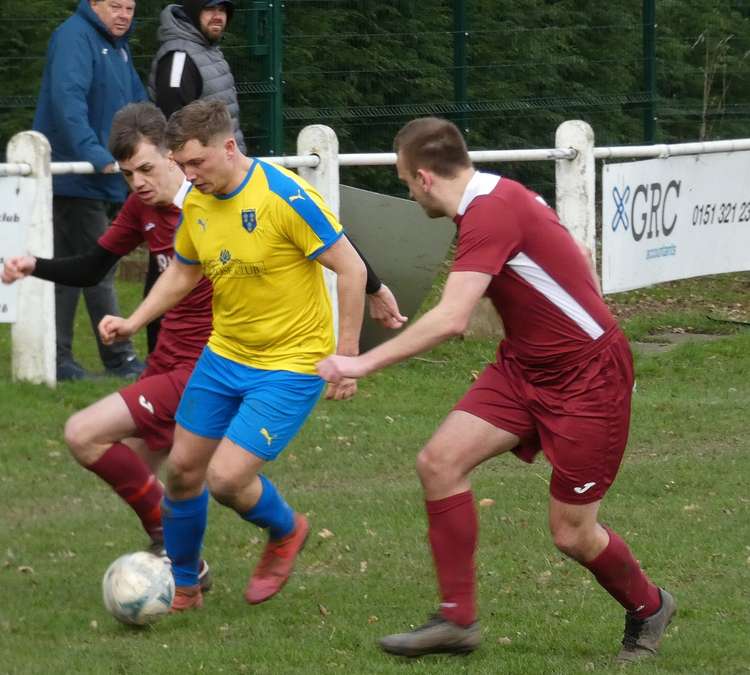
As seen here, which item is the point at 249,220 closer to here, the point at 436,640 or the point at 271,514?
the point at 271,514

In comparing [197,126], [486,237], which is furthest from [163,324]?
[486,237]

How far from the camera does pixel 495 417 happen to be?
5.53 m

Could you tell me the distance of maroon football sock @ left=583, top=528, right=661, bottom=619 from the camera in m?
5.54

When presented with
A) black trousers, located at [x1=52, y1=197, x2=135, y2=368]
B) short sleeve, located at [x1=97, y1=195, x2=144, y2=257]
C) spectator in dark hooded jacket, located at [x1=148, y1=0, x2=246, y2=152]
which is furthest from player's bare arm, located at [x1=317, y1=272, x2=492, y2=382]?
black trousers, located at [x1=52, y1=197, x2=135, y2=368]

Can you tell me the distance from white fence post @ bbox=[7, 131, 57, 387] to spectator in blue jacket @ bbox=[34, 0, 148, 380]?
27 cm

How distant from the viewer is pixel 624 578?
558 cm

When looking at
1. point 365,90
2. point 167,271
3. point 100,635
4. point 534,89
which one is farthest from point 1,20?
point 100,635

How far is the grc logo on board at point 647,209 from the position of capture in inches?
481

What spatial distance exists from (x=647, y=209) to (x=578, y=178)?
2.70 ft

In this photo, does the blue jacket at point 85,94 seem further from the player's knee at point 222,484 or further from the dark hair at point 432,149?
the dark hair at point 432,149

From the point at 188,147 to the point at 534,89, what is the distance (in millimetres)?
9718

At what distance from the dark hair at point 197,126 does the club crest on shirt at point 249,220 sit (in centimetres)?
29

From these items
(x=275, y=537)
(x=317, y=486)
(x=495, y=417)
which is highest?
(x=495, y=417)

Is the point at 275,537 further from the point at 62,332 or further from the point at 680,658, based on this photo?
the point at 62,332
